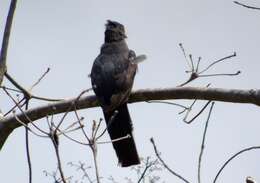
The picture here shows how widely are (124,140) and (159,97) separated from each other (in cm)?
81

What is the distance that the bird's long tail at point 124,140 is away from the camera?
185 inches

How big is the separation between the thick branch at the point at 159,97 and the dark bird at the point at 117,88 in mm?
225

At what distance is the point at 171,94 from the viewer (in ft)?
13.2

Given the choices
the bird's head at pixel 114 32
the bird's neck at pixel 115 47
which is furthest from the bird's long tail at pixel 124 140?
the bird's head at pixel 114 32

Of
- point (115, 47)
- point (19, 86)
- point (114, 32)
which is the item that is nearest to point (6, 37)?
point (19, 86)

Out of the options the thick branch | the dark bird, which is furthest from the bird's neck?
the thick branch

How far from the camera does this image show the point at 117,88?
17.3 feet

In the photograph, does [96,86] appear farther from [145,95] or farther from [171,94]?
[171,94]

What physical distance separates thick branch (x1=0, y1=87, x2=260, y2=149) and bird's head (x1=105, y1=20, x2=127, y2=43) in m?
1.69

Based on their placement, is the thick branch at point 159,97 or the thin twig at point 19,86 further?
the thin twig at point 19,86

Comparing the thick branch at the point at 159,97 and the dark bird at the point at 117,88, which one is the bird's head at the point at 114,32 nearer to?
the dark bird at the point at 117,88

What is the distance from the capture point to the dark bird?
188 inches

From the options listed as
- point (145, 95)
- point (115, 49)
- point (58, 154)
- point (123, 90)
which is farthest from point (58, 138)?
point (115, 49)

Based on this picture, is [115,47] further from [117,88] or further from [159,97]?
[159,97]
